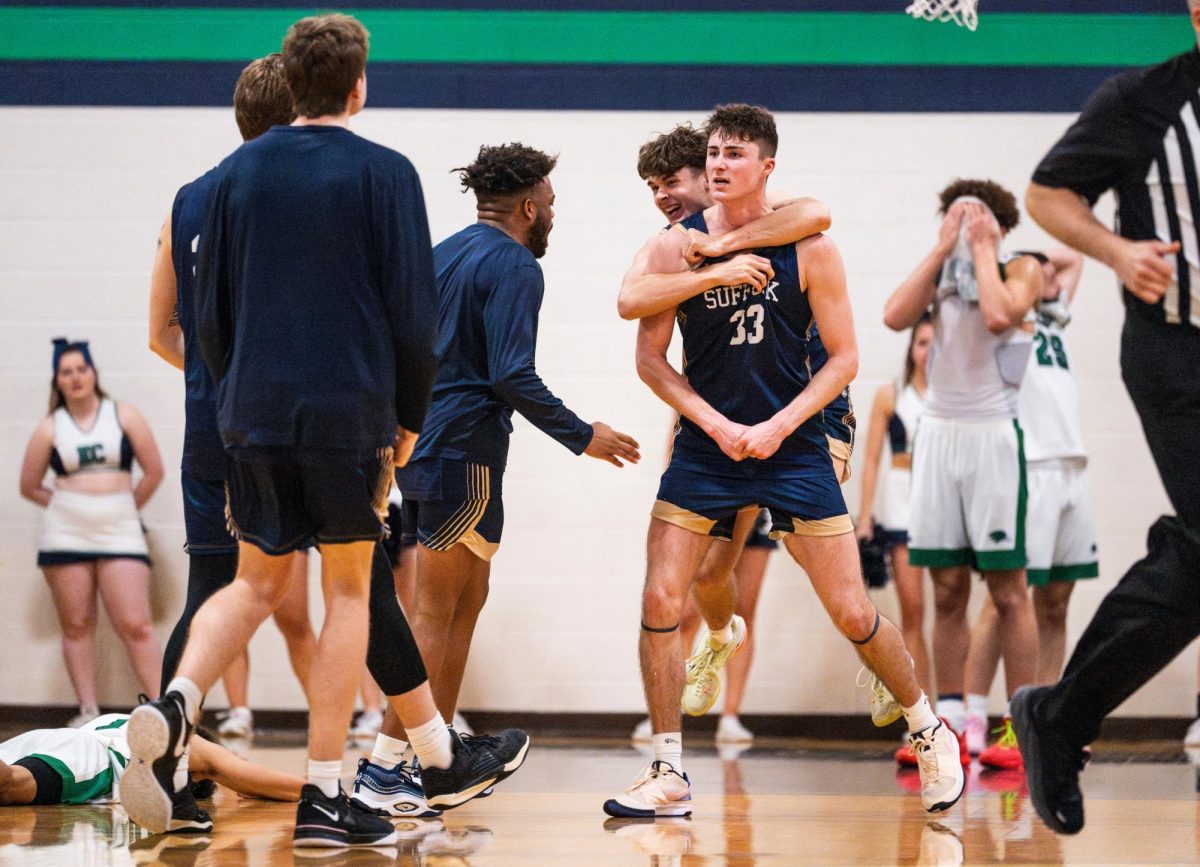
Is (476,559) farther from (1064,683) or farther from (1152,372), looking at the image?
(1152,372)

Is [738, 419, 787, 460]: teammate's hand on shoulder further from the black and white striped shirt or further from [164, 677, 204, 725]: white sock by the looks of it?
[164, 677, 204, 725]: white sock

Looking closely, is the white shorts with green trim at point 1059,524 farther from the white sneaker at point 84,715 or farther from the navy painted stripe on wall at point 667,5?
the white sneaker at point 84,715

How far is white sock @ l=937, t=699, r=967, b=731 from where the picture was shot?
18.3ft

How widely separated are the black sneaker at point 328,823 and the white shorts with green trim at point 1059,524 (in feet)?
11.4

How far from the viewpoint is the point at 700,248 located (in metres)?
4.05

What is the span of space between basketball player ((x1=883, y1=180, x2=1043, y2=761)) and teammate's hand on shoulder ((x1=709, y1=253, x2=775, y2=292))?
1848 mm

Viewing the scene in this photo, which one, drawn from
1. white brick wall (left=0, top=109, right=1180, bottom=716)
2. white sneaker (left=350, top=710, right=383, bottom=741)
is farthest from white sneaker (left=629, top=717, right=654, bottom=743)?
white sneaker (left=350, top=710, right=383, bottom=741)

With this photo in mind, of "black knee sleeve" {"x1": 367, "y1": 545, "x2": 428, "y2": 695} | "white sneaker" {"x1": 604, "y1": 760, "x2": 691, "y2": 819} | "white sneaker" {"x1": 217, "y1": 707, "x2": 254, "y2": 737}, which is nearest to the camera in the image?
"black knee sleeve" {"x1": 367, "y1": 545, "x2": 428, "y2": 695}

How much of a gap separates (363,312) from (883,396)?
428 centimetres

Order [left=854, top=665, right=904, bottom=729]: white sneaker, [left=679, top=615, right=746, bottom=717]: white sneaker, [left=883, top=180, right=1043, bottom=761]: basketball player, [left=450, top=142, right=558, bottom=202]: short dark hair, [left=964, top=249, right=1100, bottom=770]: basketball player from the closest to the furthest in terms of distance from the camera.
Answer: [left=450, top=142, right=558, bottom=202]: short dark hair → [left=854, top=665, right=904, bottom=729]: white sneaker → [left=679, top=615, right=746, bottom=717]: white sneaker → [left=883, top=180, right=1043, bottom=761]: basketball player → [left=964, top=249, right=1100, bottom=770]: basketball player

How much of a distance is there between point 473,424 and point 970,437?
2541 mm

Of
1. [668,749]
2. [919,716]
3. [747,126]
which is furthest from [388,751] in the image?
[747,126]

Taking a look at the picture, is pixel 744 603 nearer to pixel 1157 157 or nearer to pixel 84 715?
pixel 84 715

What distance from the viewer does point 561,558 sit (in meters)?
7.07
